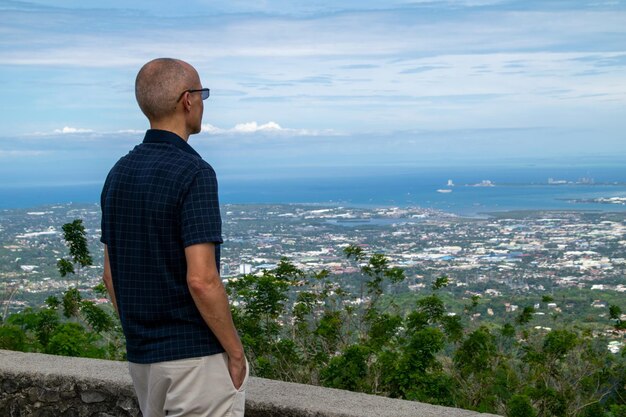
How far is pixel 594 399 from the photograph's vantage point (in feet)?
14.6

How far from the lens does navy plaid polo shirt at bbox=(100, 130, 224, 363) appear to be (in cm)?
253

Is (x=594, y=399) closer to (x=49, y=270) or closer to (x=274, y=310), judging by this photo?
(x=274, y=310)

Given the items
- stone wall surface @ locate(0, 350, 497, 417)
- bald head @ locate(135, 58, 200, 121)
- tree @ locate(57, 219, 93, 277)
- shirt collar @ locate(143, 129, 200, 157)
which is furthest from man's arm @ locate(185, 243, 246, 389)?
tree @ locate(57, 219, 93, 277)

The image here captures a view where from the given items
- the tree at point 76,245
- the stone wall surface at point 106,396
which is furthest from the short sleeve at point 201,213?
the tree at point 76,245

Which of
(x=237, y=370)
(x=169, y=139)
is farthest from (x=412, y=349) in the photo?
(x=169, y=139)

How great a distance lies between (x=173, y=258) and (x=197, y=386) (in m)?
0.44

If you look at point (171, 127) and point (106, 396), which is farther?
point (106, 396)

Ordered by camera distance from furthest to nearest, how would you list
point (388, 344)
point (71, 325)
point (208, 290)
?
point (71, 325) < point (388, 344) < point (208, 290)

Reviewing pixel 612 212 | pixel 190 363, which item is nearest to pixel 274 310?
pixel 190 363

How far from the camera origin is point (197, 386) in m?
2.66

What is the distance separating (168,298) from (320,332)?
8.31ft

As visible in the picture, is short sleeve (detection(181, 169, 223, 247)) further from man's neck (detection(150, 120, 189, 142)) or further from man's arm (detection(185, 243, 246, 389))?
man's neck (detection(150, 120, 189, 142))

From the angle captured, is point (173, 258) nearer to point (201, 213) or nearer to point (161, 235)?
point (161, 235)

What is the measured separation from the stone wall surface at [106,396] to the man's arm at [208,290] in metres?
1.00
